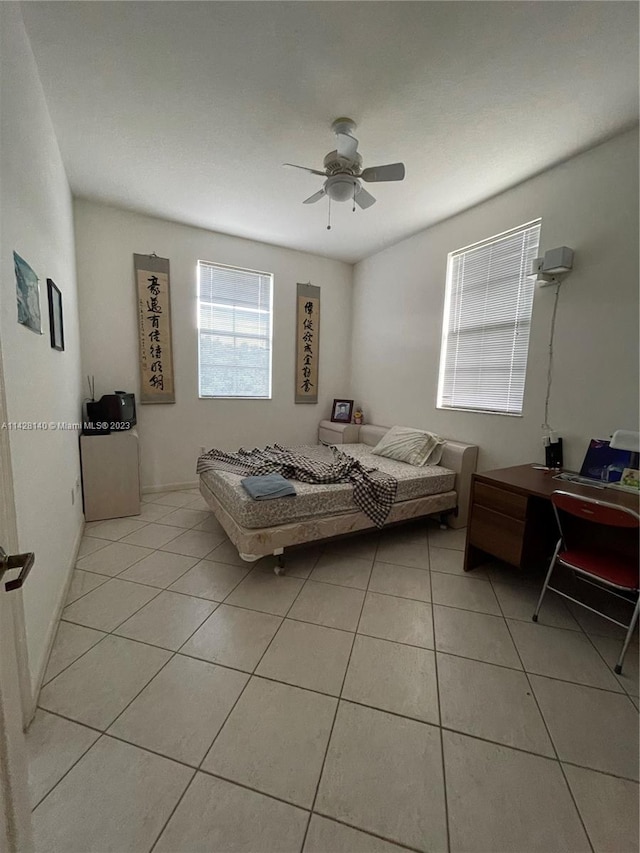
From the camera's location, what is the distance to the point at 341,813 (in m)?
1.01

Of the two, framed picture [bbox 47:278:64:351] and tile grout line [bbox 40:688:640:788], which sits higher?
framed picture [bbox 47:278:64:351]

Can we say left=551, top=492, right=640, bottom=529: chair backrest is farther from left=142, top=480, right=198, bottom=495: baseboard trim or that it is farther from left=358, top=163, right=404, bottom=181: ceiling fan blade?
left=142, top=480, right=198, bottom=495: baseboard trim

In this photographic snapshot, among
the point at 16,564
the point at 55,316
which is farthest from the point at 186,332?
the point at 16,564

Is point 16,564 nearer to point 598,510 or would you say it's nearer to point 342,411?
point 598,510

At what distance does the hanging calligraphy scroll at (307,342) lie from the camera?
14.3ft

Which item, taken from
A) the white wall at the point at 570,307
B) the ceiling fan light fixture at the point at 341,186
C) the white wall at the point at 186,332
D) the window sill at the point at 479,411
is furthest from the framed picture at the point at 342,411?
the ceiling fan light fixture at the point at 341,186

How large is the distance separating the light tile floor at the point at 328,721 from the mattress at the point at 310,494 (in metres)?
0.44

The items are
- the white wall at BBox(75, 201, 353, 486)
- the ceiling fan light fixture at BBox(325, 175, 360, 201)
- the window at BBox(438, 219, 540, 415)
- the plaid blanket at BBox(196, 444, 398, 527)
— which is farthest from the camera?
the white wall at BBox(75, 201, 353, 486)

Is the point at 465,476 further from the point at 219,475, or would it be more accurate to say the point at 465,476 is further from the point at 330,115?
the point at 330,115

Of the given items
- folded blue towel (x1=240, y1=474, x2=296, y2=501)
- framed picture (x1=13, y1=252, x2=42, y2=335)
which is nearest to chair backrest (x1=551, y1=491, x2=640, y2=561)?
folded blue towel (x1=240, y1=474, x2=296, y2=501)

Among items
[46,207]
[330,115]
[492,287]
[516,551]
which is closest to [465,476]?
[516,551]

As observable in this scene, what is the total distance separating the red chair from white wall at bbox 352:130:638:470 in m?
0.52

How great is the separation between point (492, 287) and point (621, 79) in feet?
4.47

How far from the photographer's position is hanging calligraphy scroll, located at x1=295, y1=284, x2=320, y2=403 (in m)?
4.35
